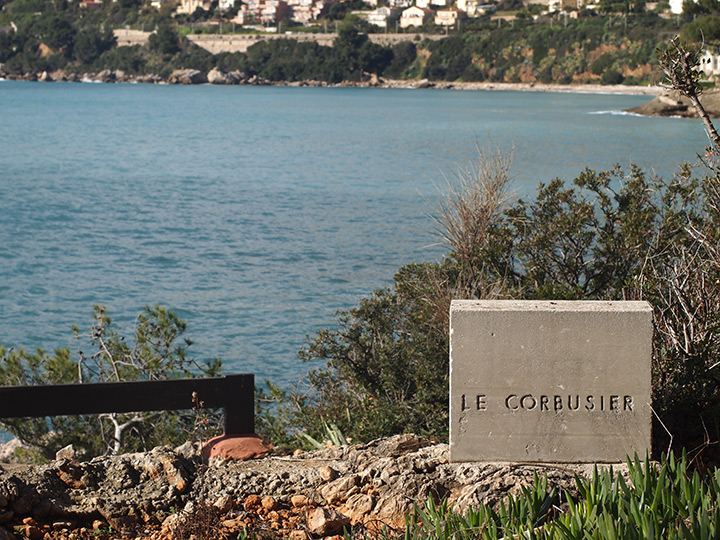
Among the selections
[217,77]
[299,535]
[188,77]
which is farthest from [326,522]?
[188,77]

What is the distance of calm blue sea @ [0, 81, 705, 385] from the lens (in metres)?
16.6

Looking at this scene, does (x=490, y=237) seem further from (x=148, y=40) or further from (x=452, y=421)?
(x=148, y=40)

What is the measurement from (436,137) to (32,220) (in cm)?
2886

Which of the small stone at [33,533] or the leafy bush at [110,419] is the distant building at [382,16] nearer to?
the leafy bush at [110,419]

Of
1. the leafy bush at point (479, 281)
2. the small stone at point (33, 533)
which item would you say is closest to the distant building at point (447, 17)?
the leafy bush at point (479, 281)

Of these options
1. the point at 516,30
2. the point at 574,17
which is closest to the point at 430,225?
the point at 516,30

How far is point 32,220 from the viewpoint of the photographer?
2667cm

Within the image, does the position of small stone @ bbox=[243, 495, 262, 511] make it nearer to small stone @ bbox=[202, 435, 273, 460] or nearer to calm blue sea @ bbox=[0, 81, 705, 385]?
small stone @ bbox=[202, 435, 273, 460]

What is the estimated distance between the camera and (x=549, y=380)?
14.6ft

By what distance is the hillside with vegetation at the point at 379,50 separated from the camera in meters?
128

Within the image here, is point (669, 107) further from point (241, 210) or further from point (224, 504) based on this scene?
point (224, 504)

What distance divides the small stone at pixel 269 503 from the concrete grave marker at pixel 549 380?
35.3 inches

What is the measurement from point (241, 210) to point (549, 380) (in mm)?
24170

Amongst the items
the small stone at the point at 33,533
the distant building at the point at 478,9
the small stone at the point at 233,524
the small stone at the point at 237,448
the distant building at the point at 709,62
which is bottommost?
the small stone at the point at 237,448
